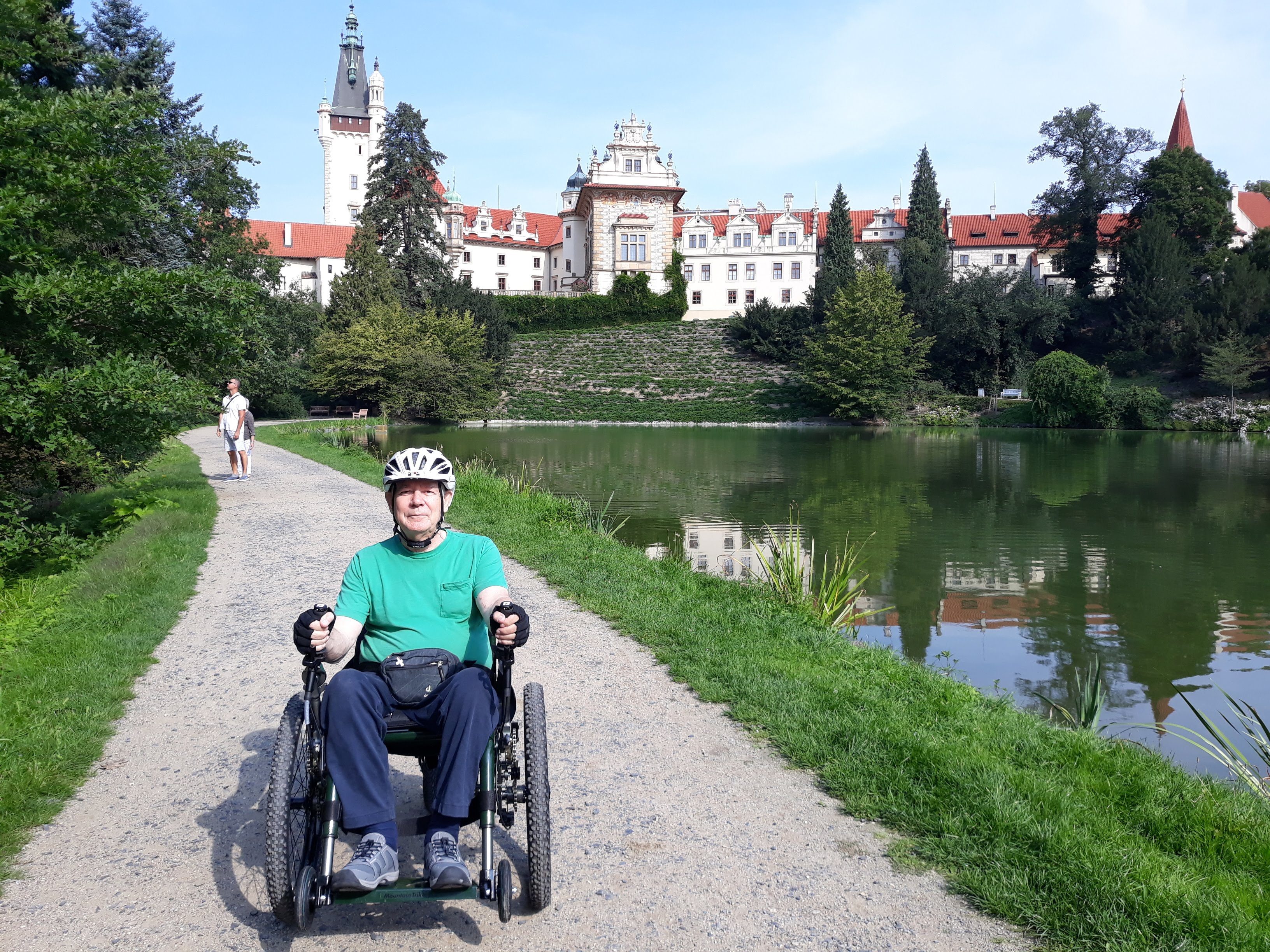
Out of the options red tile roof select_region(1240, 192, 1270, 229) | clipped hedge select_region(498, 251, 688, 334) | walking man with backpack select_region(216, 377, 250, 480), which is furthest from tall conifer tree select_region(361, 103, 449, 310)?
red tile roof select_region(1240, 192, 1270, 229)

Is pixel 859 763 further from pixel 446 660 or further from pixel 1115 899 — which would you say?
pixel 446 660

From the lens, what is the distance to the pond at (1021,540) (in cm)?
771

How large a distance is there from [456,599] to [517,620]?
17.6 inches

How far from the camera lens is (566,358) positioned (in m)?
57.5

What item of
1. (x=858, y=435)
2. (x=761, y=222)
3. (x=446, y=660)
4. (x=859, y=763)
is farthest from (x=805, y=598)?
(x=761, y=222)

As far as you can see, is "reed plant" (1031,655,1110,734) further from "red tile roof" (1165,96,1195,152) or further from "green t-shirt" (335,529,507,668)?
"red tile roof" (1165,96,1195,152)

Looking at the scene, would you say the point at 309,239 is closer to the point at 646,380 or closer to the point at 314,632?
the point at 646,380

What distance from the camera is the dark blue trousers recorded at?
2.96m

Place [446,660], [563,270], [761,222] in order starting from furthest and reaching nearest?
[563,270], [761,222], [446,660]

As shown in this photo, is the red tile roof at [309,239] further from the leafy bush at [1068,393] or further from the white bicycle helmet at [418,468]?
the white bicycle helmet at [418,468]

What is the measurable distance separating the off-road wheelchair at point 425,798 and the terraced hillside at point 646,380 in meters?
44.1

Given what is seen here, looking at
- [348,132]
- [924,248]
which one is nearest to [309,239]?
[348,132]

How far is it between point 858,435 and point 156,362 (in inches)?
1269

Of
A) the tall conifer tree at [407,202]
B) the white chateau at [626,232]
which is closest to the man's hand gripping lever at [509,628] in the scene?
the tall conifer tree at [407,202]
